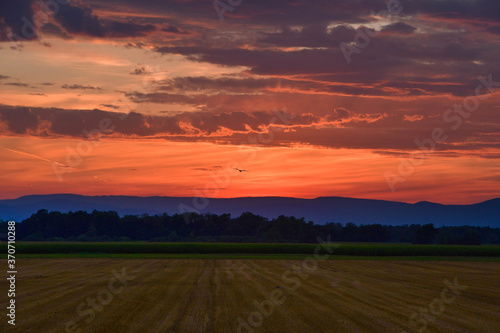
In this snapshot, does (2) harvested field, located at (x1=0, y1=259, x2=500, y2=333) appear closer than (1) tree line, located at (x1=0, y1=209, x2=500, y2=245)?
Yes

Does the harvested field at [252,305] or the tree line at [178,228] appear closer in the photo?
the harvested field at [252,305]

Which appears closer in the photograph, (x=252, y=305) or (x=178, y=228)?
(x=252, y=305)

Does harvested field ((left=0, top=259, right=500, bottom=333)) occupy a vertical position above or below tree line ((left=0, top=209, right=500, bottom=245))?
below

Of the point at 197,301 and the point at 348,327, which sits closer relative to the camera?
the point at 348,327

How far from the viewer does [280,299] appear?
25.6m

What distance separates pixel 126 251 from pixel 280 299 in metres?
67.1

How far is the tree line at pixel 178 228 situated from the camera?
561ft

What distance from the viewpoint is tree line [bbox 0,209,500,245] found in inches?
6727

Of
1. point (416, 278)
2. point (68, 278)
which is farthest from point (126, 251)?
point (416, 278)

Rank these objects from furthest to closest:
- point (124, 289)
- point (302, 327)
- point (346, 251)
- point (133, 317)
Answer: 1. point (346, 251)
2. point (124, 289)
3. point (133, 317)
4. point (302, 327)

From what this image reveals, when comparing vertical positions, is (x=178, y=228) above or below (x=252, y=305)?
above

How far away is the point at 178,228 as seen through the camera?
603 feet

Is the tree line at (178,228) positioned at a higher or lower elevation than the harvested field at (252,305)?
higher

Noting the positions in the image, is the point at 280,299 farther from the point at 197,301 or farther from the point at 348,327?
the point at 348,327
